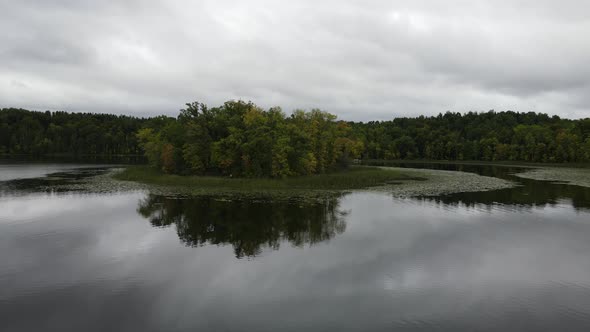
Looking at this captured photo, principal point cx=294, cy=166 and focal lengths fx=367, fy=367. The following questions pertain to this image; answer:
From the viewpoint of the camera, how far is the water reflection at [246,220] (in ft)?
77.7

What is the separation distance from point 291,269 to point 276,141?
42.1 metres

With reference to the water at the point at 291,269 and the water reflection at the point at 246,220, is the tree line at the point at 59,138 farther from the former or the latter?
the water at the point at 291,269

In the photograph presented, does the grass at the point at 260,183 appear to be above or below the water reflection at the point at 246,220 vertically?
above

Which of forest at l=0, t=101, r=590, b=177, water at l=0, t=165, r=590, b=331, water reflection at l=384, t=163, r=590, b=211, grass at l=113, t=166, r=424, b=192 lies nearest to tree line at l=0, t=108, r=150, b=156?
forest at l=0, t=101, r=590, b=177

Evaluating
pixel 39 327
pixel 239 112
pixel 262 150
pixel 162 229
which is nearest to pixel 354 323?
pixel 39 327

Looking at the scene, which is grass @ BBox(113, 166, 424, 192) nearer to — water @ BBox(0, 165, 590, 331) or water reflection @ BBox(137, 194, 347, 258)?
water reflection @ BBox(137, 194, 347, 258)

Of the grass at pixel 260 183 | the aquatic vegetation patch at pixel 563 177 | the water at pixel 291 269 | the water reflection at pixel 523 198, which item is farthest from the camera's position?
the aquatic vegetation patch at pixel 563 177

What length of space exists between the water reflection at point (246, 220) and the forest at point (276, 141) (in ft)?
61.8

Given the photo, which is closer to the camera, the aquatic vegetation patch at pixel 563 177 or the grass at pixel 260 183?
the grass at pixel 260 183

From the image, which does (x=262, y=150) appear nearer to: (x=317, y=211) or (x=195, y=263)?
(x=317, y=211)

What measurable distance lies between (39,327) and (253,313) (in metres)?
7.20

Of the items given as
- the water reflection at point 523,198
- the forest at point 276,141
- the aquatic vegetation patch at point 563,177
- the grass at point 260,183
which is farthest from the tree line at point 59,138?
the water reflection at point 523,198

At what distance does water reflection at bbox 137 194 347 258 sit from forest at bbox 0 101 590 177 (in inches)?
742

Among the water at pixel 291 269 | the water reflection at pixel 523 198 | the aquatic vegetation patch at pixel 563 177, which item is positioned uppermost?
the aquatic vegetation patch at pixel 563 177
